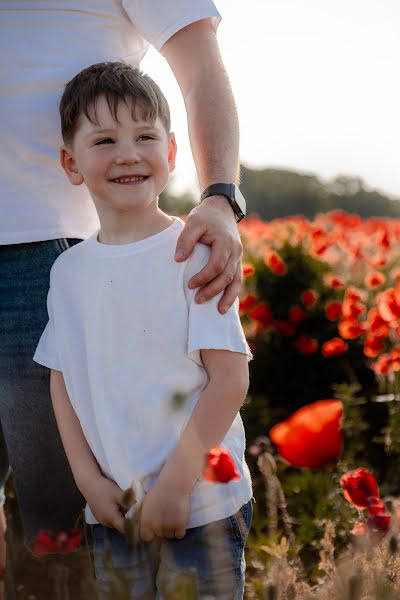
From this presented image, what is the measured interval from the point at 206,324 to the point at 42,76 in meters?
0.80

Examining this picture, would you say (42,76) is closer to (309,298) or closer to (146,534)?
(146,534)

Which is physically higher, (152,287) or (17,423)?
(152,287)

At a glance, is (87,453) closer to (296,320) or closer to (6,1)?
(6,1)

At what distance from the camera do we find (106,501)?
1.86m

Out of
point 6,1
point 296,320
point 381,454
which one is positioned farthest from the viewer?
point 296,320

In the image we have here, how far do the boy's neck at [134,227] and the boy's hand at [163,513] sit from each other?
0.54 metres

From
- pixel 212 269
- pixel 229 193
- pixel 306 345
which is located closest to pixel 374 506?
pixel 212 269

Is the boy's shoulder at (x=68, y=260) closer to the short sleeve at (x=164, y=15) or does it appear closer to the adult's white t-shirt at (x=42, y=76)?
the adult's white t-shirt at (x=42, y=76)

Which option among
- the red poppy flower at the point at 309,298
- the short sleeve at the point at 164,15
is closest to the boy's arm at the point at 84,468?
the short sleeve at the point at 164,15

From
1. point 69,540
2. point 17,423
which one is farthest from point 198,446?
point 17,423

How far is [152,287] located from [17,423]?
70cm

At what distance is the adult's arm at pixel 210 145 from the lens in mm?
1754

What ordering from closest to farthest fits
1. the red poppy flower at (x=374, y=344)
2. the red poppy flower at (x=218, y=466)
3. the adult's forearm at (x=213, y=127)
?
the red poppy flower at (x=218, y=466)
the adult's forearm at (x=213, y=127)
the red poppy flower at (x=374, y=344)

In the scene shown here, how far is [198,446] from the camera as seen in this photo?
1.76 meters
